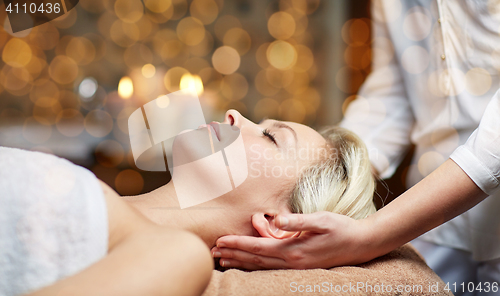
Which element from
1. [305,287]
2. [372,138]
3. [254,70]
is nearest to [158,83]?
[254,70]

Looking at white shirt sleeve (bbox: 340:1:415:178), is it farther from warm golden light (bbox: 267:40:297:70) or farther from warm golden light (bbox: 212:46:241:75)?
warm golden light (bbox: 212:46:241:75)

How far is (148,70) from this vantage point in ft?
6.25

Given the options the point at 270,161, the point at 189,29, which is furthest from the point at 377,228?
the point at 189,29

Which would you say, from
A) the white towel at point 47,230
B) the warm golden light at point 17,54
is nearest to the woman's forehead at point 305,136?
the white towel at point 47,230

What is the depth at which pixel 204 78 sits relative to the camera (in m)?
2.00

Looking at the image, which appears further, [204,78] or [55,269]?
[204,78]

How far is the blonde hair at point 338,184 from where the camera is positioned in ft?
2.57

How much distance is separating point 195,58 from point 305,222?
166 centimetres

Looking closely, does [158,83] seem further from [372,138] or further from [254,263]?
[254,263]

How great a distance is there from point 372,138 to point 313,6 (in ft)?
4.06

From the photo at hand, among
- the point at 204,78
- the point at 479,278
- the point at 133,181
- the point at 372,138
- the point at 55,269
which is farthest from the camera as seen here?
the point at 204,78

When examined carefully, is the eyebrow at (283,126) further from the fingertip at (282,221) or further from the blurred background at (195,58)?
the blurred background at (195,58)

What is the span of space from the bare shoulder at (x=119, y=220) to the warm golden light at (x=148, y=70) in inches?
56.8

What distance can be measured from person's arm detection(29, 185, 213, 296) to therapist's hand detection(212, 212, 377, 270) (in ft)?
0.58
